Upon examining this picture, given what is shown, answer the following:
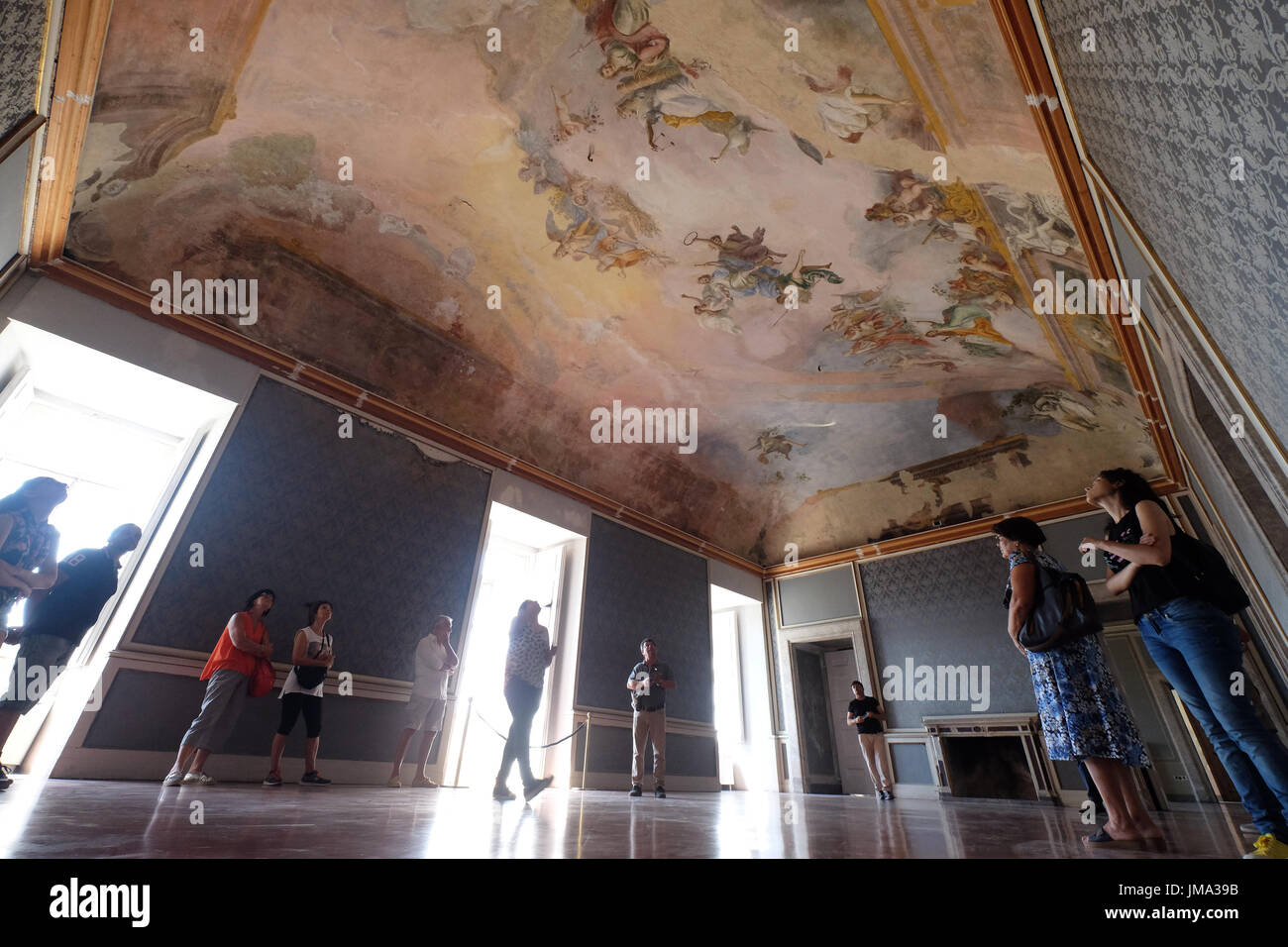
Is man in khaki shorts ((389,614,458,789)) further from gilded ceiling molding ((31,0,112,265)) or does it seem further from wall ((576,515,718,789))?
gilded ceiling molding ((31,0,112,265))

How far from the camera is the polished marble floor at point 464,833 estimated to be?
1.55 metres

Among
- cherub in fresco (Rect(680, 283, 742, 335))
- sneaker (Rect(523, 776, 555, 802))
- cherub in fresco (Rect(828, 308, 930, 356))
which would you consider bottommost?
sneaker (Rect(523, 776, 555, 802))

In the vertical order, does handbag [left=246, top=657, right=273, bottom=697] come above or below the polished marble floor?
above

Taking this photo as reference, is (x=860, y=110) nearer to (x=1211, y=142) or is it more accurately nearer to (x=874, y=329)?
(x=874, y=329)

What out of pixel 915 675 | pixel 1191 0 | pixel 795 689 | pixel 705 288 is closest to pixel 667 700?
pixel 795 689

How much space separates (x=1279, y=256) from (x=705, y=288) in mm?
6829

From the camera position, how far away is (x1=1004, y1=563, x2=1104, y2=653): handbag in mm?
2412

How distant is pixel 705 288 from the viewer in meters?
8.15

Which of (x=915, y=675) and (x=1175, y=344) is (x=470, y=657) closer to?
(x=915, y=675)

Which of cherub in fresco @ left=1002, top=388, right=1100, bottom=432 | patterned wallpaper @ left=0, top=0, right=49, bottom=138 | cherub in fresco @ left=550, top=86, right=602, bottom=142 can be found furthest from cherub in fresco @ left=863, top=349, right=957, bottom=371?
patterned wallpaper @ left=0, top=0, right=49, bottom=138

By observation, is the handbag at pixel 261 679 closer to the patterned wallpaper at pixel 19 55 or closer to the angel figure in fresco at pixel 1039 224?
the patterned wallpaper at pixel 19 55

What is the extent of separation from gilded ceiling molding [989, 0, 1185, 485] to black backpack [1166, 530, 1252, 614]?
338 centimetres

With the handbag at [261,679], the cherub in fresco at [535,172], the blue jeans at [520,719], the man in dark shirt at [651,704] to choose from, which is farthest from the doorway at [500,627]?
the cherub in fresco at [535,172]

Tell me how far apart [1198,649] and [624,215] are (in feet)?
22.3
